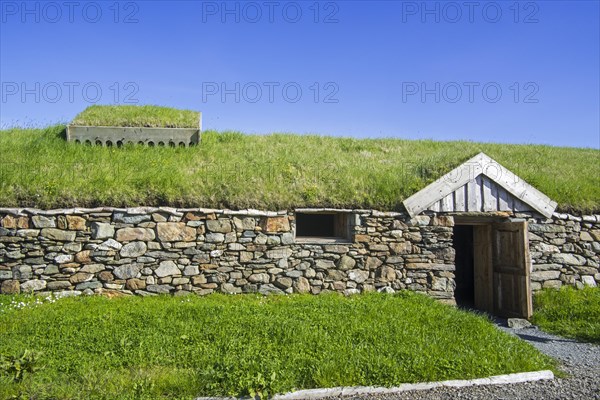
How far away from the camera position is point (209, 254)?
9.70 meters

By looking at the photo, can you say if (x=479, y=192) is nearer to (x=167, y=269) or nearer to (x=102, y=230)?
(x=167, y=269)

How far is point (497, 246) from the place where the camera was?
11.0 metres

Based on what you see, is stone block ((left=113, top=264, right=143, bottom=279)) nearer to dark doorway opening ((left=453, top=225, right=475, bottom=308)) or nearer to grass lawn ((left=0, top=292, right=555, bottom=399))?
grass lawn ((left=0, top=292, right=555, bottom=399))

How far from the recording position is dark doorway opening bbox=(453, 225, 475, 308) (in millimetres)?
13914

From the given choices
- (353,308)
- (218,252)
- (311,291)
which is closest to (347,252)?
(311,291)

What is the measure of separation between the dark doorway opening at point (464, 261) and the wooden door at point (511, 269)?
284cm

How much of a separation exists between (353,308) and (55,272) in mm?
5882

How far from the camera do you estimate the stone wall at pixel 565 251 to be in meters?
10.9

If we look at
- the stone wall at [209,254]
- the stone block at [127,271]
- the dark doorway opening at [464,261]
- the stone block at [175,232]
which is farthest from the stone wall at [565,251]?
the stone block at [127,271]

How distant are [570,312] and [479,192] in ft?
10.2

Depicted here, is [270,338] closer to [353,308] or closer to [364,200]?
[353,308]

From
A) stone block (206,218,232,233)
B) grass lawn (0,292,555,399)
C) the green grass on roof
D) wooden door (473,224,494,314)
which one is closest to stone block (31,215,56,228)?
grass lawn (0,292,555,399)

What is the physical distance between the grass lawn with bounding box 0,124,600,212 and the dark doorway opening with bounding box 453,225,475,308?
2.52 m

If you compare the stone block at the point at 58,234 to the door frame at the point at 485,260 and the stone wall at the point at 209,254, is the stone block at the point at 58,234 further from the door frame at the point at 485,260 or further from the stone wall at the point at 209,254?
the door frame at the point at 485,260
